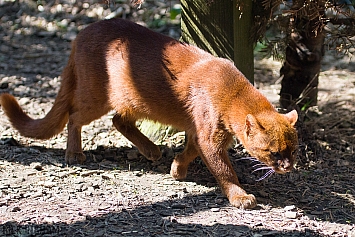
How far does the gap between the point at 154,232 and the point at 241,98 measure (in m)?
1.38

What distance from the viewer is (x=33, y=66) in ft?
26.9

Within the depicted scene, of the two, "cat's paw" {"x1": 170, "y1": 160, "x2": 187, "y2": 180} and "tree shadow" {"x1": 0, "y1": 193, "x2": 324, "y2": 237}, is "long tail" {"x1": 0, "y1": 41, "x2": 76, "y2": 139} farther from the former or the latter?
"tree shadow" {"x1": 0, "y1": 193, "x2": 324, "y2": 237}

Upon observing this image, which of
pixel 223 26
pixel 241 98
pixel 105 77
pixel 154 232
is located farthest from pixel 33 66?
→ pixel 154 232

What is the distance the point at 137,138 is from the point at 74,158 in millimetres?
629

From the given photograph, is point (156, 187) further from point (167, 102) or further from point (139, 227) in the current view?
point (139, 227)

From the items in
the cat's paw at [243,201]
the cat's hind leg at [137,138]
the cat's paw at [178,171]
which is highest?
the cat's hind leg at [137,138]

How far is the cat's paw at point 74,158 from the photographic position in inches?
211

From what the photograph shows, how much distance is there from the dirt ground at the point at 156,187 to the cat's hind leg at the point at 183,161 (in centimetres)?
9

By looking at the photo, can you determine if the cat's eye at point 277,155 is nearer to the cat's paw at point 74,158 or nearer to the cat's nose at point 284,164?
the cat's nose at point 284,164

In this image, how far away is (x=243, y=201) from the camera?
4.54 meters

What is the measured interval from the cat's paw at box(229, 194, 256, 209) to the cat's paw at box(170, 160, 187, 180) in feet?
2.09

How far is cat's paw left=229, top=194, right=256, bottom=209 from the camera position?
14.9 ft

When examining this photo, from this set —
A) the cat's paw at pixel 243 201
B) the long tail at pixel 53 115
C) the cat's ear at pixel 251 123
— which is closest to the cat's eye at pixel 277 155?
the cat's ear at pixel 251 123

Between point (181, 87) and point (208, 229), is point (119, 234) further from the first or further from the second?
point (181, 87)
